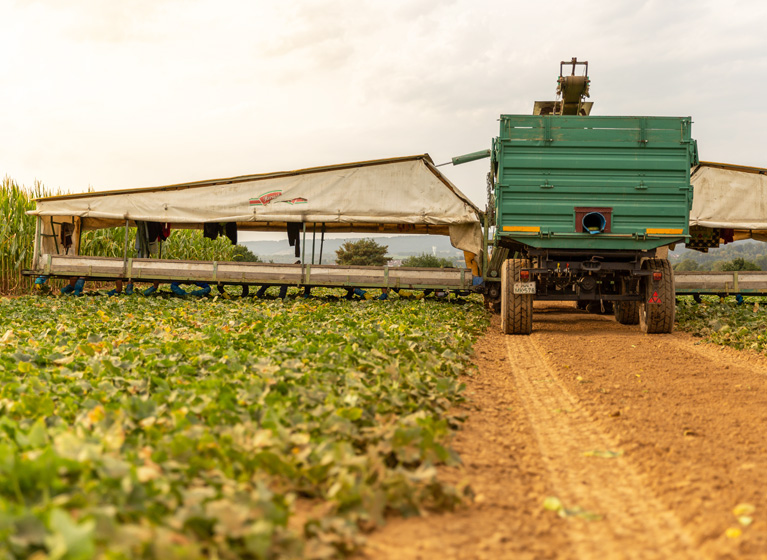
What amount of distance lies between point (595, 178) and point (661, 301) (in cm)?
251

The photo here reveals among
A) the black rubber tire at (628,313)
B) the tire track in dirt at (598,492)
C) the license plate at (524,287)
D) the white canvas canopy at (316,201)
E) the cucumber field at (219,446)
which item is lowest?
the tire track in dirt at (598,492)

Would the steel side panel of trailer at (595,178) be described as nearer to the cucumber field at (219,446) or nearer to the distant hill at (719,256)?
the cucumber field at (219,446)

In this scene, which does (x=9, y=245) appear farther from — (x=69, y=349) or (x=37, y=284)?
(x=69, y=349)

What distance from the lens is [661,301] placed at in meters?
11.5

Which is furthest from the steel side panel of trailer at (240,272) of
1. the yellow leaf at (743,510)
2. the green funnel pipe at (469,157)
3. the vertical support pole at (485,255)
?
the yellow leaf at (743,510)

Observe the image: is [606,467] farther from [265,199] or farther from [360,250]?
[360,250]

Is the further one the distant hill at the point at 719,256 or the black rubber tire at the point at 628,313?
the distant hill at the point at 719,256

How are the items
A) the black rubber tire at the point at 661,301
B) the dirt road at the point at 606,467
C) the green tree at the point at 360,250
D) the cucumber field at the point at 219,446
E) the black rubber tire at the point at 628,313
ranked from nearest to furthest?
the cucumber field at the point at 219,446, the dirt road at the point at 606,467, the black rubber tire at the point at 661,301, the black rubber tire at the point at 628,313, the green tree at the point at 360,250

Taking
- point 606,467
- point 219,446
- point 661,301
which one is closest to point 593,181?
point 661,301

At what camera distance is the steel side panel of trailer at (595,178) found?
1115 centimetres

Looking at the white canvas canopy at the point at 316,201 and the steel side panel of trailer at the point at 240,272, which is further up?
the white canvas canopy at the point at 316,201

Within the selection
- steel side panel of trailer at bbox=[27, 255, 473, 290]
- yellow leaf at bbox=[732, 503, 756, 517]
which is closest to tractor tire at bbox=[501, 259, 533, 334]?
steel side panel of trailer at bbox=[27, 255, 473, 290]

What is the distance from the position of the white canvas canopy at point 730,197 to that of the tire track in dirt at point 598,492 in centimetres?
1289

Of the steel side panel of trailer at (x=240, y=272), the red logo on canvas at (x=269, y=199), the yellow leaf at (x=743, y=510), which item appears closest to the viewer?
the yellow leaf at (x=743, y=510)
